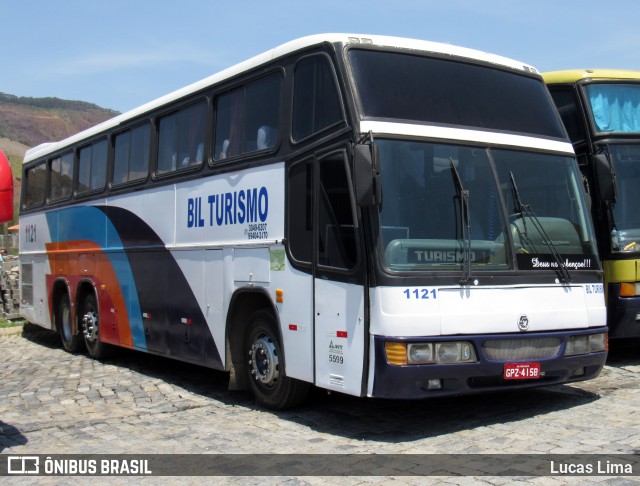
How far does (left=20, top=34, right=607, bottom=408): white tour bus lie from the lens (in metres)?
6.74

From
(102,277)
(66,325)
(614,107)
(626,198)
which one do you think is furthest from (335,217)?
(66,325)

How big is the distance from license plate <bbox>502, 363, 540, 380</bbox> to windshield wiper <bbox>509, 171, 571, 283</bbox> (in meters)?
0.87

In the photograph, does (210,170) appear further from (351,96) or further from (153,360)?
(153,360)

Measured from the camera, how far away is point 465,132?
7.33 meters

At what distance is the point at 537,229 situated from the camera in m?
7.40

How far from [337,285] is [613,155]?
4971mm

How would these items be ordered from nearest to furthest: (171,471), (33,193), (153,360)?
Answer: (171,471), (153,360), (33,193)

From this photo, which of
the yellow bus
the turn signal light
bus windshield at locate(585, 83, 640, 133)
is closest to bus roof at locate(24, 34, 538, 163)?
the yellow bus

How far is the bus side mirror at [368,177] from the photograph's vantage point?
6.51 metres

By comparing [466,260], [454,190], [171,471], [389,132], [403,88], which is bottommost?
[171,471]

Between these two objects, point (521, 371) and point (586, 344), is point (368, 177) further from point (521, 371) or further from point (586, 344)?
point (586, 344)

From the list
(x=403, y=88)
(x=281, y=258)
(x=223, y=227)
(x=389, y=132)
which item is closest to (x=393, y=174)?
(x=389, y=132)

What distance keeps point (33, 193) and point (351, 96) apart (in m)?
10.9

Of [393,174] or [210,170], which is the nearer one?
[393,174]
